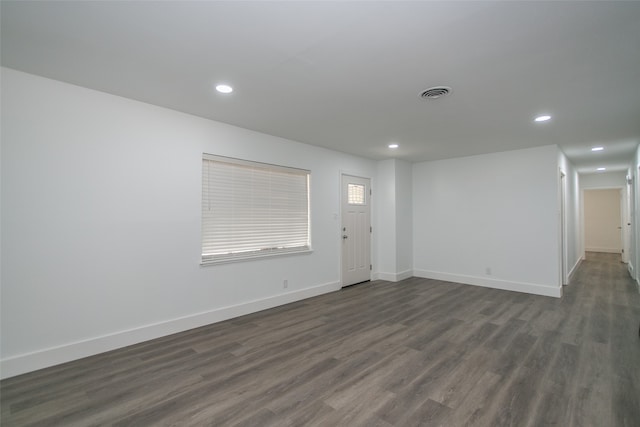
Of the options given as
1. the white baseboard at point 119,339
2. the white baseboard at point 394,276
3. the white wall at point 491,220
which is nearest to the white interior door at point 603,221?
the white wall at point 491,220

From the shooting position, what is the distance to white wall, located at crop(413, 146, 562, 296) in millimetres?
4969

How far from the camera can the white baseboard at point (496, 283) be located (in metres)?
4.89

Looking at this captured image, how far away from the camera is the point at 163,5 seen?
1.71 m

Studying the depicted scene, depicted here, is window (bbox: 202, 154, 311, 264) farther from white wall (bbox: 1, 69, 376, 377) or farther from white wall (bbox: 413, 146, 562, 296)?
white wall (bbox: 413, 146, 562, 296)

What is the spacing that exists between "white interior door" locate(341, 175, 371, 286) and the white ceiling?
2137 mm

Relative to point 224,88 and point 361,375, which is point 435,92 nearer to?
point 224,88

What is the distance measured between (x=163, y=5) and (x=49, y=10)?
70 cm

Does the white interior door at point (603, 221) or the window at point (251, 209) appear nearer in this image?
the window at point (251, 209)

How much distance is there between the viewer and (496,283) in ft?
17.9

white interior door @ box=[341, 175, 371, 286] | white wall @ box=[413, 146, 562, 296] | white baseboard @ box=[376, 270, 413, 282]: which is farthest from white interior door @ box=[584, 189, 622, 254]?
white interior door @ box=[341, 175, 371, 286]

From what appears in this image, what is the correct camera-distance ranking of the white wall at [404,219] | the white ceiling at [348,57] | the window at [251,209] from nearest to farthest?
the white ceiling at [348,57] < the window at [251,209] < the white wall at [404,219]

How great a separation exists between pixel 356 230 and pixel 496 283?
8.96 feet

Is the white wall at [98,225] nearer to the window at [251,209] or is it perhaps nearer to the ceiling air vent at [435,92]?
the window at [251,209]

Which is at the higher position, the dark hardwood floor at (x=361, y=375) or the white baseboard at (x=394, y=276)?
the white baseboard at (x=394, y=276)
